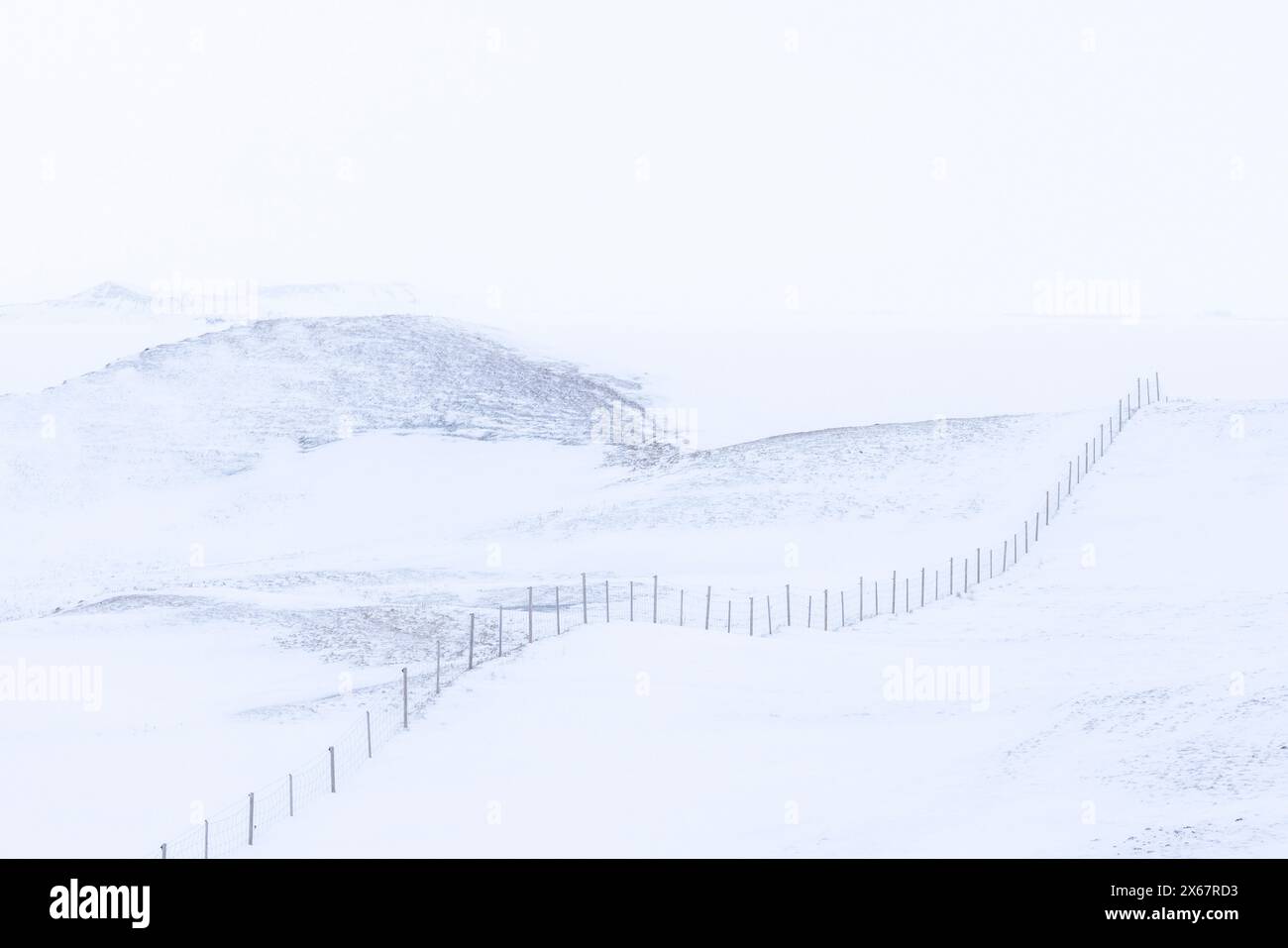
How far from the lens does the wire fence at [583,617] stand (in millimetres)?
28259

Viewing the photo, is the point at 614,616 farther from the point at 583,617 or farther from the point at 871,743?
the point at 871,743

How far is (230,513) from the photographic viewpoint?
246ft

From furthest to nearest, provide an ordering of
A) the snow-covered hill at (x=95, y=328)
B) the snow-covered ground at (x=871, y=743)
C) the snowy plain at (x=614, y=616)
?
the snow-covered hill at (x=95, y=328)
the snowy plain at (x=614, y=616)
the snow-covered ground at (x=871, y=743)

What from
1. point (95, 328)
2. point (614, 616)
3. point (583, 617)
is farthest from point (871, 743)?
point (95, 328)

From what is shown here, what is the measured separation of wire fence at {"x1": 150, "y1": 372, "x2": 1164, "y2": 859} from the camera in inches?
1113

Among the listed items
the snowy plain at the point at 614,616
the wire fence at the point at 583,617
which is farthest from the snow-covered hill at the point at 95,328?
the wire fence at the point at 583,617

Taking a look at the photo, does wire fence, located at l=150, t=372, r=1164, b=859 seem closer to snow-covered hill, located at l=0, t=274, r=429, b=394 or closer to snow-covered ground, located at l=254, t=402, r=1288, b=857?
snow-covered ground, located at l=254, t=402, r=1288, b=857

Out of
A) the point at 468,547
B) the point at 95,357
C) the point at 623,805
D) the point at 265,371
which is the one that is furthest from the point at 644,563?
the point at 95,357

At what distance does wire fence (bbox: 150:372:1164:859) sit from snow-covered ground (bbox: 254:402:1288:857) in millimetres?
951

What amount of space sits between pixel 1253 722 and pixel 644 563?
32.7m

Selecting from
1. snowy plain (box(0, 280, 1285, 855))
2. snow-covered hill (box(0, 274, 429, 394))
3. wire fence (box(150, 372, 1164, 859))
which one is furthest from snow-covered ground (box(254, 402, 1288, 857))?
snow-covered hill (box(0, 274, 429, 394))

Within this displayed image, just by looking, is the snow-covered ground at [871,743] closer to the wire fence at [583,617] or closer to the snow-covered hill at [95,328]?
the wire fence at [583,617]

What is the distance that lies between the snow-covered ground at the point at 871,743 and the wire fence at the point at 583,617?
37.4 inches
